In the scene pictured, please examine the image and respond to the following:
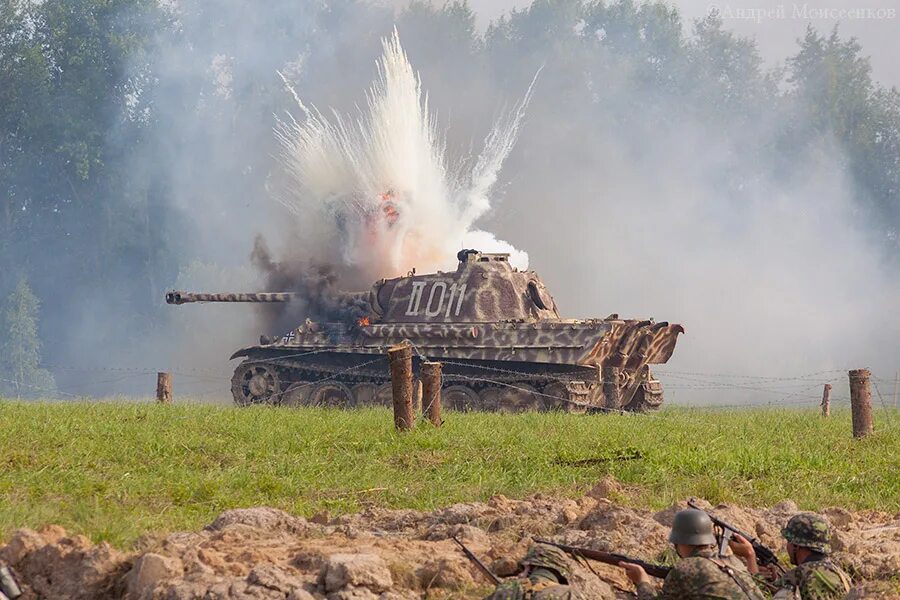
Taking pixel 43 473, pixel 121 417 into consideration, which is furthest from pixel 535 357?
pixel 43 473

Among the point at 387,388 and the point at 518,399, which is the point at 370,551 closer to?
the point at 518,399

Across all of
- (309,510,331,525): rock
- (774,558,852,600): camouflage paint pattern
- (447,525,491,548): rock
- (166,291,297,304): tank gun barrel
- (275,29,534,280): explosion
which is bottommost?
(774,558,852,600): camouflage paint pattern

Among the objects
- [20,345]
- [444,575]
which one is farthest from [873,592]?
[20,345]

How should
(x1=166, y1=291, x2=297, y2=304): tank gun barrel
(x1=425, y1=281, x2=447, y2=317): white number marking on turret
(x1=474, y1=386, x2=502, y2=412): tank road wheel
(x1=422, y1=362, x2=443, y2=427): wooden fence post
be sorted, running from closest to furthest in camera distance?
(x1=422, y1=362, x2=443, y2=427): wooden fence post, (x1=474, y1=386, x2=502, y2=412): tank road wheel, (x1=425, y1=281, x2=447, y2=317): white number marking on turret, (x1=166, y1=291, x2=297, y2=304): tank gun barrel

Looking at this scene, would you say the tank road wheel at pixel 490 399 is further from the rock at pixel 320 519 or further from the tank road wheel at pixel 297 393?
the rock at pixel 320 519

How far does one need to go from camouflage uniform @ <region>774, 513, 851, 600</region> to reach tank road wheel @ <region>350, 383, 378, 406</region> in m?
17.6

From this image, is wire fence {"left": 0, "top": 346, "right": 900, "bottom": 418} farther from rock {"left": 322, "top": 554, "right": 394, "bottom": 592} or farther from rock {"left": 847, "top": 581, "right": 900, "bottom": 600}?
rock {"left": 322, "top": 554, "right": 394, "bottom": 592}

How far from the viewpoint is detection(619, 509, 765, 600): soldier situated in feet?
21.9

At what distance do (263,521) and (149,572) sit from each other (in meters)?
2.29

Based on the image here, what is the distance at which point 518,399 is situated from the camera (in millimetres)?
23875

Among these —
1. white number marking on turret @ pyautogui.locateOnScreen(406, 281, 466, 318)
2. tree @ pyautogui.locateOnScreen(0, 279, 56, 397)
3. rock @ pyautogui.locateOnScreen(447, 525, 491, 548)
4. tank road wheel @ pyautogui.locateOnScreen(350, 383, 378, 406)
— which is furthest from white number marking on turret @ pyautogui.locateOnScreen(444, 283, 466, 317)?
tree @ pyautogui.locateOnScreen(0, 279, 56, 397)

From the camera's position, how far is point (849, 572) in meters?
8.71

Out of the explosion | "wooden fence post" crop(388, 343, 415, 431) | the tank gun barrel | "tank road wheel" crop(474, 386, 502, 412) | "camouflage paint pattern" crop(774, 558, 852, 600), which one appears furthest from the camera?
the explosion

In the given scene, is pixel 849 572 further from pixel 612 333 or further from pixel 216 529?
pixel 612 333
